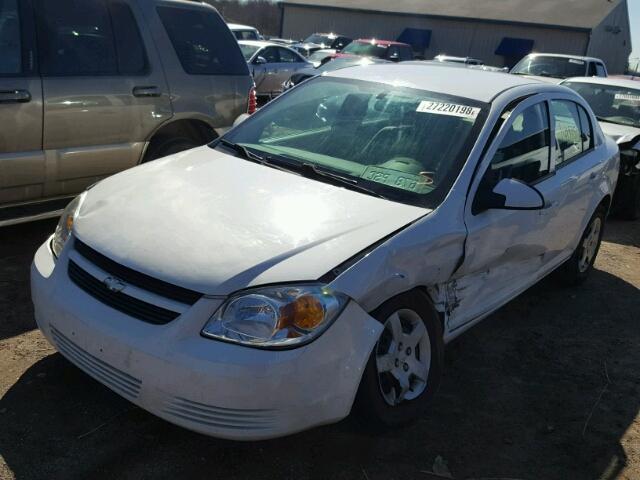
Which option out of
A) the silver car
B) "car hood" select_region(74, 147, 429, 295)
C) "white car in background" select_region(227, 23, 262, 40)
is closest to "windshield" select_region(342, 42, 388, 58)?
"white car in background" select_region(227, 23, 262, 40)

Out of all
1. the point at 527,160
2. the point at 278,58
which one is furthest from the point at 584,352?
the point at 278,58

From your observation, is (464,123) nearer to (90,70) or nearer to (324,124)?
(324,124)

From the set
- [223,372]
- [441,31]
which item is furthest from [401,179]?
[441,31]

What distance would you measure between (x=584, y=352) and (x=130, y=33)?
417cm

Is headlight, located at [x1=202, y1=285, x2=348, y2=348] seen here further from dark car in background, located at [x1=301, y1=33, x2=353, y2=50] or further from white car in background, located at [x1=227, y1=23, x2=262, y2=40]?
dark car in background, located at [x1=301, y1=33, x2=353, y2=50]

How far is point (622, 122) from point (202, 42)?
18.1 ft

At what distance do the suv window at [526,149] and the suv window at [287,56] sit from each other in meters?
12.5

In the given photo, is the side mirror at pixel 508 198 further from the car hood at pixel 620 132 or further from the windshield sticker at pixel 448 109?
the car hood at pixel 620 132

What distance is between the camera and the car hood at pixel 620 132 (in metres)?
7.69

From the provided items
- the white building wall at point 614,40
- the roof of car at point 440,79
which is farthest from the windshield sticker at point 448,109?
the white building wall at point 614,40

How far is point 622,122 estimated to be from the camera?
8.44m

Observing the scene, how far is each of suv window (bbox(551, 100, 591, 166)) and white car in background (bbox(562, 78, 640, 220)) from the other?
3.10 meters

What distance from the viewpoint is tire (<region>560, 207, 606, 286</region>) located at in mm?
5297

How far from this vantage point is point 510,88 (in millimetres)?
4012
